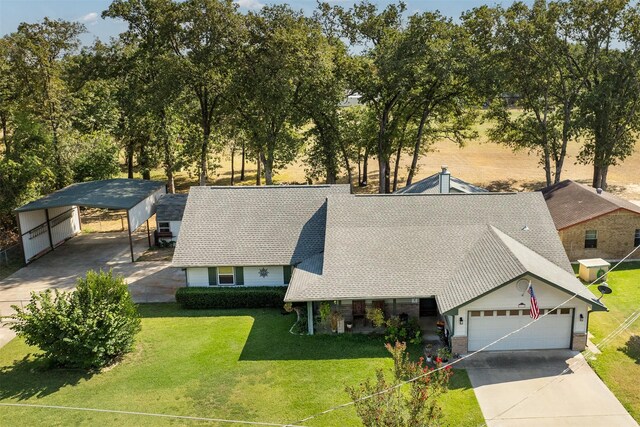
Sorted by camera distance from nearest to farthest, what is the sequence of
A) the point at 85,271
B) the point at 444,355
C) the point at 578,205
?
1. the point at 444,355
2. the point at 85,271
3. the point at 578,205

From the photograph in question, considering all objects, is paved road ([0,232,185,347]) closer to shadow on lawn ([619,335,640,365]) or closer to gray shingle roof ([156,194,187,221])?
gray shingle roof ([156,194,187,221])

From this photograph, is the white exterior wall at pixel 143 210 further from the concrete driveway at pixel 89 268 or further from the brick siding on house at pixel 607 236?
the brick siding on house at pixel 607 236

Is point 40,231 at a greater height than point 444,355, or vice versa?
point 40,231

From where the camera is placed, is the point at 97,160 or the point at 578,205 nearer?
the point at 578,205

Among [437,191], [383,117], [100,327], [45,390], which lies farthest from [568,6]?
[45,390]

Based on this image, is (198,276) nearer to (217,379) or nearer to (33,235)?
(217,379)

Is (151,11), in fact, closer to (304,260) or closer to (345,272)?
(304,260)

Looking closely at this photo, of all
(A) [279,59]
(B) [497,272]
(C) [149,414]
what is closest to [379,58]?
(A) [279,59]
